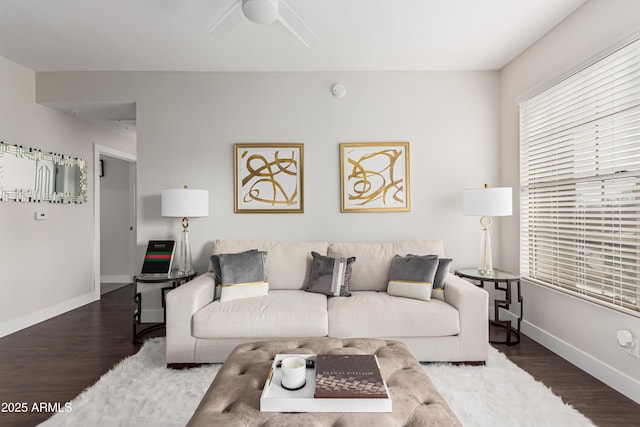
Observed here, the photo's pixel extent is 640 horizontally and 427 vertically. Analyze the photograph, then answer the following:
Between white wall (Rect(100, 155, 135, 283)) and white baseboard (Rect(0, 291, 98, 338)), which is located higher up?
white wall (Rect(100, 155, 135, 283))

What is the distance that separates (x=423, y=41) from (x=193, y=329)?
10.1 feet

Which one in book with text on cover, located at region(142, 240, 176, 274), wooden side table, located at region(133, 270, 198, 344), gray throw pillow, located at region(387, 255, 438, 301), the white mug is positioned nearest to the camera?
the white mug

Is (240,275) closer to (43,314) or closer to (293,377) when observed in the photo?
(293,377)

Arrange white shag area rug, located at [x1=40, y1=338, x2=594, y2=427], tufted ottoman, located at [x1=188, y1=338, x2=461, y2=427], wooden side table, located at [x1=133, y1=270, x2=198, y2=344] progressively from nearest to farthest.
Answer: tufted ottoman, located at [x1=188, y1=338, x2=461, y2=427] → white shag area rug, located at [x1=40, y1=338, x2=594, y2=427] → wooden side table, located at [x1=133, y1=270, x2=198, y2=344]

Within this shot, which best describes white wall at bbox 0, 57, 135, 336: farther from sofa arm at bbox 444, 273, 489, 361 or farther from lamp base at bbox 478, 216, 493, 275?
lamp base at bbox 478, 216, 493, 275

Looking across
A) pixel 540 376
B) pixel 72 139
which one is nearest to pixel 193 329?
pixel 540 376

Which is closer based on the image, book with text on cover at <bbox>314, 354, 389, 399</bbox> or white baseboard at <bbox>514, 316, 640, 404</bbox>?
book with text on cover at <bbox>314, 354, 389, 399</bbox>

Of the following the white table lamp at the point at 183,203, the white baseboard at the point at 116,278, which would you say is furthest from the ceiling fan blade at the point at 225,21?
the white baseboard at the point at 116,278

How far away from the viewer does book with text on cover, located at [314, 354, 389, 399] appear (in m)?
1.26

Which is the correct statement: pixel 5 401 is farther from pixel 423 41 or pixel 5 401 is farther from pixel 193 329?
pixel 423 41

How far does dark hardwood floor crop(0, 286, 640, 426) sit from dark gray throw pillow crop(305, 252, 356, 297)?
4.69 ft

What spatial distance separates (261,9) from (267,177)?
5.48 ft

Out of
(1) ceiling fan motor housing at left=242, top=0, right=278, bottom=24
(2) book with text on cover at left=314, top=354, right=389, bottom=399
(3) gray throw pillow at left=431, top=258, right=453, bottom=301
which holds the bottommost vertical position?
(2) book with text on cover at left=314, top=354, right=389, bottom=399

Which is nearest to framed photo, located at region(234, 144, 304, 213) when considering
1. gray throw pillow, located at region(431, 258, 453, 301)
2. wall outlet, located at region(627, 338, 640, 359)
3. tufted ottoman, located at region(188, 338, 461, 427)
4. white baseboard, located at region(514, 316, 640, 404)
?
gray throw pillow, located at region(431, 258, 453, 301)
